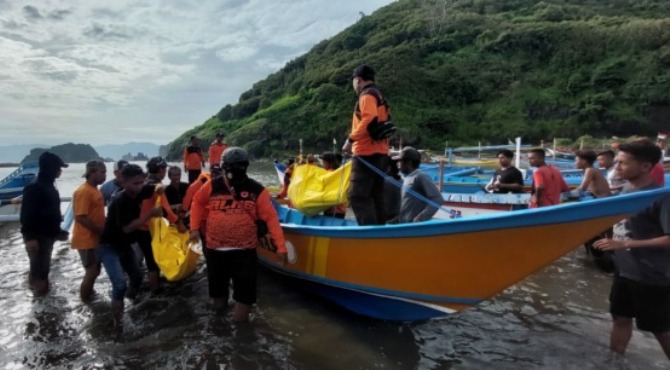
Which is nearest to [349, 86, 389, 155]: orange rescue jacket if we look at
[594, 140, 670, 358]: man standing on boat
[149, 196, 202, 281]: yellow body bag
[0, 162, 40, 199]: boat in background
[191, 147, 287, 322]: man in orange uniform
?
[191, 147, 287, 322]: man in orange uniform

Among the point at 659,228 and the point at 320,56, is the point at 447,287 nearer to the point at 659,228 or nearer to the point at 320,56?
the point at 659,228

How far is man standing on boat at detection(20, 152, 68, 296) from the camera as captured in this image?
211 inches

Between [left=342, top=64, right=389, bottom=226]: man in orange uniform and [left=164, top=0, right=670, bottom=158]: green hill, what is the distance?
47.4 metres

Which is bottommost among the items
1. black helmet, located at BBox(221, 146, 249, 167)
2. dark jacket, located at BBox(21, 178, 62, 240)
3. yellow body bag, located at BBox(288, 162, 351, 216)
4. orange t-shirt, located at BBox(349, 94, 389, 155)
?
dark jacket, located at BBox(21, 178, 62, 240)

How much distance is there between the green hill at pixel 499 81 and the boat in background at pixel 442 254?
48.0m

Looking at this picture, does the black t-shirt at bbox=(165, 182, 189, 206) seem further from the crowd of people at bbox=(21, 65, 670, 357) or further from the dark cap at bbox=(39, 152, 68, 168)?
the dark cap at bbox=(39, 152, 68, 168)

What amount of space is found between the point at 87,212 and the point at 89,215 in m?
0.07

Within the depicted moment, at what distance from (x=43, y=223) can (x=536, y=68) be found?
63881mm

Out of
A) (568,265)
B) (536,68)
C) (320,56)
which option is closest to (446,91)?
(536,68)

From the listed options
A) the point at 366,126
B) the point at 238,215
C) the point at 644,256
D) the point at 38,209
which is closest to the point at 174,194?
the point at 38,209

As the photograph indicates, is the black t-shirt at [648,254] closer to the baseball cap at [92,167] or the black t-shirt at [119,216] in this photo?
the black t-shirt at [119,216]

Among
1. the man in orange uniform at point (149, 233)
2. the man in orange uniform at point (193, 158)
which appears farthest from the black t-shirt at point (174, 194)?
the man in orange uniform at point (193, 158)

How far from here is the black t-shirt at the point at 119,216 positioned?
15.0ft

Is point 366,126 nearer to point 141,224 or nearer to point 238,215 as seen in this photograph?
point 238,215
